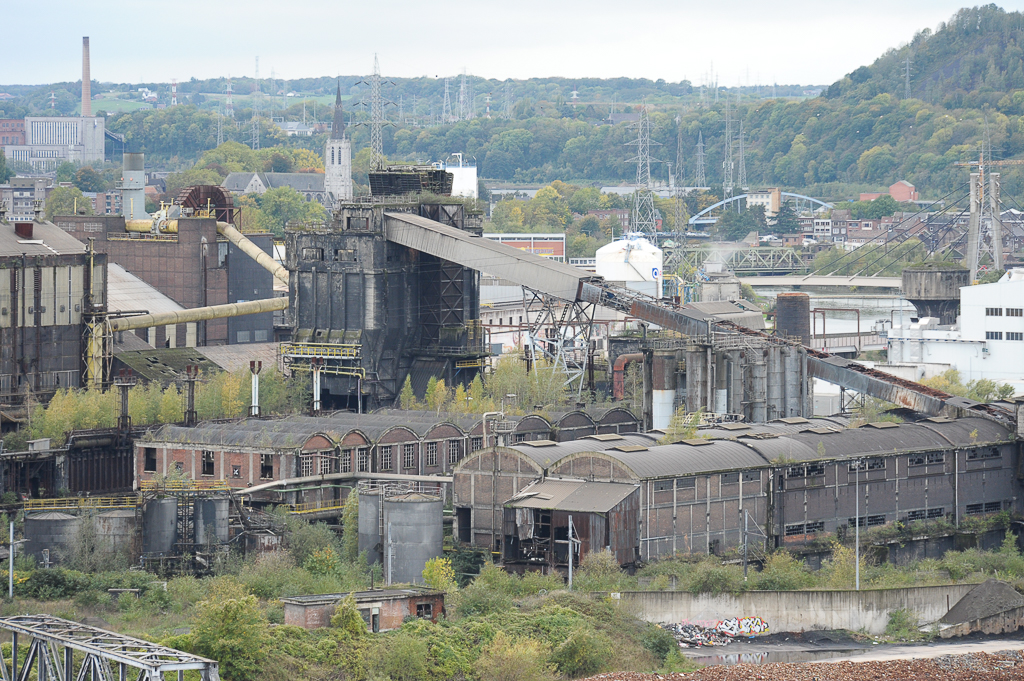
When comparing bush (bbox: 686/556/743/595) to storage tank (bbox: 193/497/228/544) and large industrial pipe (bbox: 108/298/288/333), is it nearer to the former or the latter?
storage tank (bbox: 193/497/228/544)

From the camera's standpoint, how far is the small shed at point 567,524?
54656 mm

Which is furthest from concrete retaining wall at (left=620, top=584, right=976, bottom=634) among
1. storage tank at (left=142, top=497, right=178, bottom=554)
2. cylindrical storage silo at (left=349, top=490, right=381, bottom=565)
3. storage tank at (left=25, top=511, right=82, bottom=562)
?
storage tank at (left=25, top=511, right=82, bottom=562)

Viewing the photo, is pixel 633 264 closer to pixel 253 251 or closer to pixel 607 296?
pixel 253 251

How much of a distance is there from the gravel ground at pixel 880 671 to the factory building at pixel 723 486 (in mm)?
7758

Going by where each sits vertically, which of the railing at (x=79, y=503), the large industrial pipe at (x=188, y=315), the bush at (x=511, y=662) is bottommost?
the bush at (x=511, y=662)

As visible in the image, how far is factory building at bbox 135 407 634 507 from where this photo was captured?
213 feet

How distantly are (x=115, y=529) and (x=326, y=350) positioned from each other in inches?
Answer: 1148

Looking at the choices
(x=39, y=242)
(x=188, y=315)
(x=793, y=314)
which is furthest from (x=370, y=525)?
(x=793, y=314)

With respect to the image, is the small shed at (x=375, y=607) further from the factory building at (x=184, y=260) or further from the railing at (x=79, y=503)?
the factory building at (x=184, y=260)

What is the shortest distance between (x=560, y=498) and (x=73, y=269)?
1368 inches

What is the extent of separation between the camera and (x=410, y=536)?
188 ft

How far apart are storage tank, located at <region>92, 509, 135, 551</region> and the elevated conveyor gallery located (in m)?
26.7

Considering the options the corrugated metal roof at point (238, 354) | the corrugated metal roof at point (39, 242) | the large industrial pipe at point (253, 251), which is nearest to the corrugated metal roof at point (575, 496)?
the corrugated metal roof at point (39, 242)

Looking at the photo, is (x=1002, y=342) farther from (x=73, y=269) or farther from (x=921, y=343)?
(x=73, y=269)
